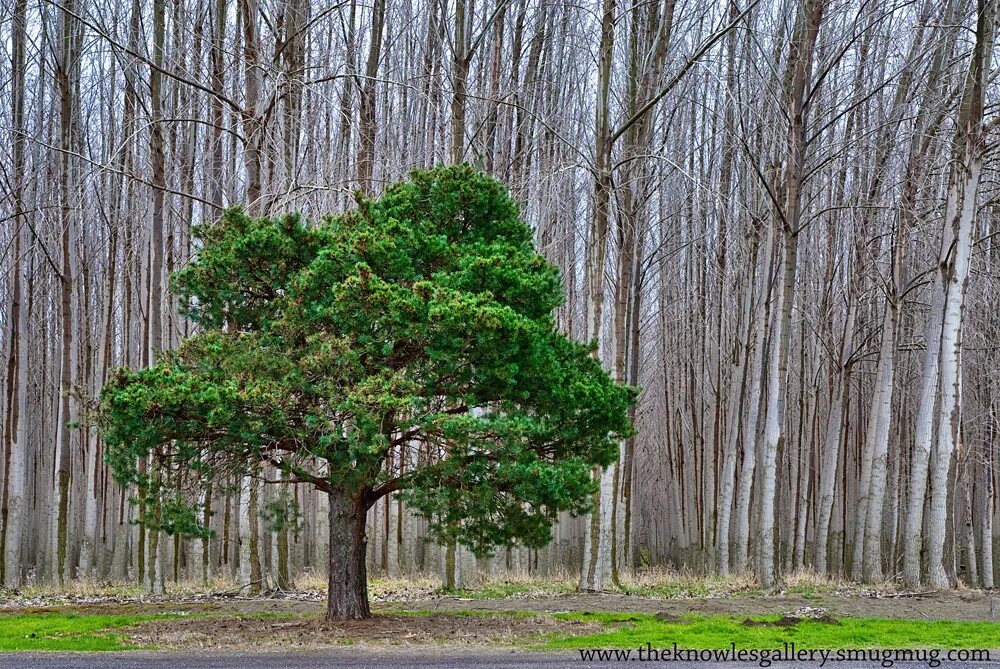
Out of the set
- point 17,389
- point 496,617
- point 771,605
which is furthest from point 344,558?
point 17,389

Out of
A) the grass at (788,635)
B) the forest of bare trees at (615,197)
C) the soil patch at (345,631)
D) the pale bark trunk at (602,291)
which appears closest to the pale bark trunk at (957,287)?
the forest of bare trees at (615,197)

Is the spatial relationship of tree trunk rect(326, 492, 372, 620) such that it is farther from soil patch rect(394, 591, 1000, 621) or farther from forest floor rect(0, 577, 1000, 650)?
soil patch rect(394, 591, 1000, 621)

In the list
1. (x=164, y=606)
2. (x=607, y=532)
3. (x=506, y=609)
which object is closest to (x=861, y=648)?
(x=506, y=609)

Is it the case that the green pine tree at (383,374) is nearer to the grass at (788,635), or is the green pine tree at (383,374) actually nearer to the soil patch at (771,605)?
the grass at (788,635)

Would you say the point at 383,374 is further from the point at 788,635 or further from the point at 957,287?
the point at 957,287

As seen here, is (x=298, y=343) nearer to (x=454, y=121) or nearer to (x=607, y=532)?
(x=454, y=121)

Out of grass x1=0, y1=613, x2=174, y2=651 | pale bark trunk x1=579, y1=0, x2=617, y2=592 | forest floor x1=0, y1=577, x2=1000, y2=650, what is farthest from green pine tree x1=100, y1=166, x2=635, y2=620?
pale bark trunk x1=579, y1=0, x2=617, y2=592

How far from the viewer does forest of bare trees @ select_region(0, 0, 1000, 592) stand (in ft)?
42.1

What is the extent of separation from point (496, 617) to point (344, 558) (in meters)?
2.02

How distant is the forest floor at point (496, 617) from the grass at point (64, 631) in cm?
2

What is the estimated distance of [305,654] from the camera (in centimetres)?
827

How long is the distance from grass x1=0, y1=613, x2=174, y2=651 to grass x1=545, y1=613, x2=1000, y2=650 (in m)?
4.27

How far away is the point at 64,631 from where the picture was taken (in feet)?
32.4

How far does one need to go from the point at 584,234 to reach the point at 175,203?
7.77 m
